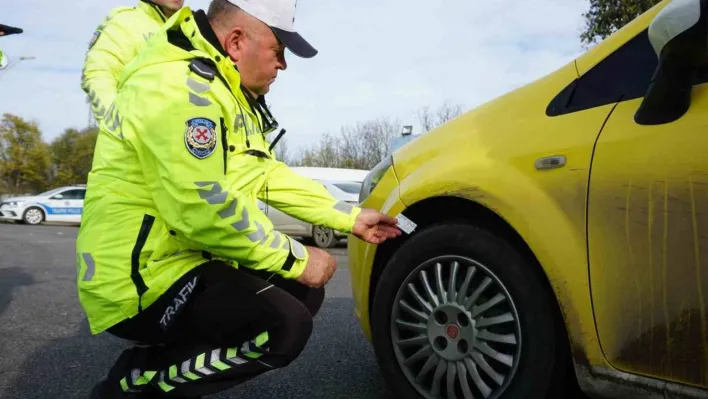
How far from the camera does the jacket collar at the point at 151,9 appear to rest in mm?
2967

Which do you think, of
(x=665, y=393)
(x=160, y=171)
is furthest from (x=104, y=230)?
(x=665, y=393)

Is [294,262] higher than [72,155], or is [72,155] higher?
[72,155]

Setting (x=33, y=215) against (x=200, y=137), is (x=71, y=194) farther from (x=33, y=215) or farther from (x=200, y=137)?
(x=200, y=137)

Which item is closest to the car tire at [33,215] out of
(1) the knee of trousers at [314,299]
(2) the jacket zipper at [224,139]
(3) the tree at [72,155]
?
(1) the knee of trousers at [314,299]

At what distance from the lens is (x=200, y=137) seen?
1.72m

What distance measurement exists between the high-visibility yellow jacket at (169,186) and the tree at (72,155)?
45.7m

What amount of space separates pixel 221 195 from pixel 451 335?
1.00m

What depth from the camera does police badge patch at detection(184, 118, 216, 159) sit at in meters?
1.71

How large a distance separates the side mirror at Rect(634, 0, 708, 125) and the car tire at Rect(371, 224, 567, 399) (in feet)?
2.16

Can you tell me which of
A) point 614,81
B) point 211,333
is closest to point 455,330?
point 211,333

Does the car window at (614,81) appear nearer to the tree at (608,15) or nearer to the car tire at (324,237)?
the car tire at (324,237)

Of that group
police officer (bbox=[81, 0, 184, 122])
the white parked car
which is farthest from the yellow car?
the white parked car

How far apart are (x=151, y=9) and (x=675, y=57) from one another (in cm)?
237

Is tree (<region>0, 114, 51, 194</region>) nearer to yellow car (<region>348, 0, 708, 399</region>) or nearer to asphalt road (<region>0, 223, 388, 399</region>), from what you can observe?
asphalt road (<region>0, 223, 388, 399</region>)
